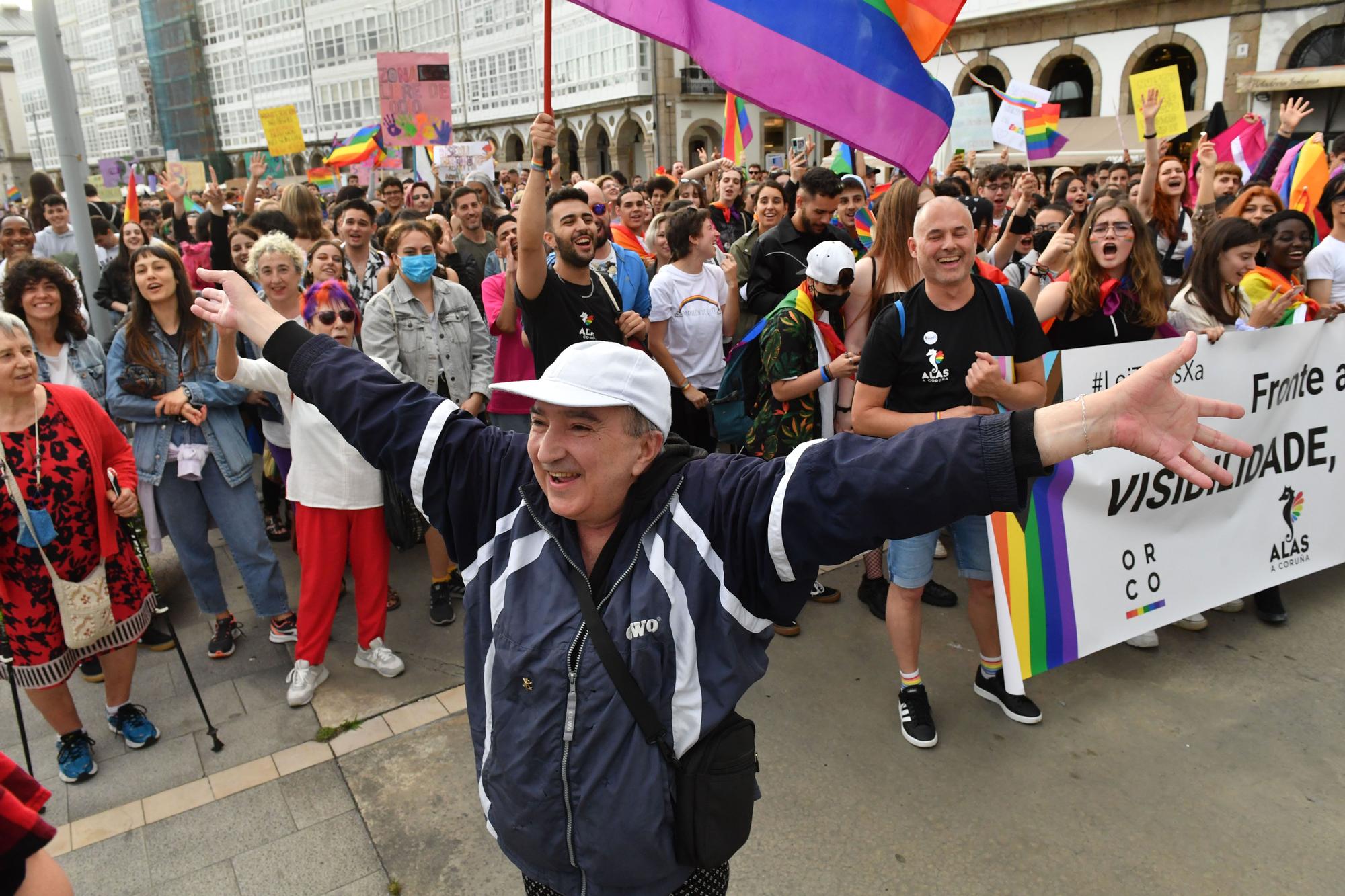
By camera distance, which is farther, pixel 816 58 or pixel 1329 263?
pixel 1329 263

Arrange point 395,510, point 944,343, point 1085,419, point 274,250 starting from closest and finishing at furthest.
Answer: point 1085,419, point 944,343, point 274,250, point 395,510

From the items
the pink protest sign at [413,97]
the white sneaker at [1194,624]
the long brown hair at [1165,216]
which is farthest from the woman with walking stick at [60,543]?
the pink protest sign at [413,97]

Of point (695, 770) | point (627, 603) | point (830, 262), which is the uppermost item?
point (830, 262)

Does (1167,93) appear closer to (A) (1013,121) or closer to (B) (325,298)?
(A) (1013,121)

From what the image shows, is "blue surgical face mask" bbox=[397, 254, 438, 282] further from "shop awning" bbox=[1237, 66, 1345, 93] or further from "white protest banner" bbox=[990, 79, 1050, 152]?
"shop awning" bbox=[1237, 66, 1345, 93]

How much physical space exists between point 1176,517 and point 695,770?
129 inches

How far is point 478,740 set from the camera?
78.7 inches

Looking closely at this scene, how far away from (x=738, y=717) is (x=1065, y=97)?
30504mm

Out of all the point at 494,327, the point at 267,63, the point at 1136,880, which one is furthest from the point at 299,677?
the point at 267,63

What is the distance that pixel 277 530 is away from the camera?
6156 millimetres

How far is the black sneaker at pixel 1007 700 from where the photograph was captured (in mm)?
3736

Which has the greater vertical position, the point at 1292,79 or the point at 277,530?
the point at 1292,79

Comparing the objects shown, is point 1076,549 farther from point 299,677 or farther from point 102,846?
point 102,846

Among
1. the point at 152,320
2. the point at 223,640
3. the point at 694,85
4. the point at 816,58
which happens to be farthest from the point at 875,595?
the point at 694,85
